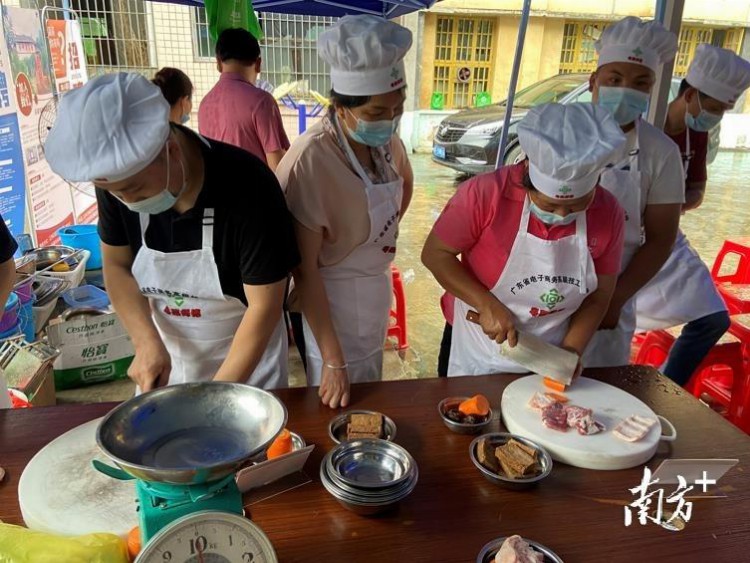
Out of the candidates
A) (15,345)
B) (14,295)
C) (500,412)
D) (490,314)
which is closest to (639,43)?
(490,314)

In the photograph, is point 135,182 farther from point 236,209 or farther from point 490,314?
point 490,314

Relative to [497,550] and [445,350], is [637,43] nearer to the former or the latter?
[445,350]

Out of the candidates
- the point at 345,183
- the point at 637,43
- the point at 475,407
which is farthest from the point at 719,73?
the point at 475,407

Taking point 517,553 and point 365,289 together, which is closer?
point 517,553

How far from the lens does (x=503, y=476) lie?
1.26 metres

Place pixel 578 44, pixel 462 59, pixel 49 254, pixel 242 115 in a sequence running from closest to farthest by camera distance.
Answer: pixel 242 115 < pixel 49 254 < pixel 462 59 < pixel 578 44

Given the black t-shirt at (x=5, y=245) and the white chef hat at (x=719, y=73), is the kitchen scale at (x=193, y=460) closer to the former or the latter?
the black t-shirt at (x=5, y=245)

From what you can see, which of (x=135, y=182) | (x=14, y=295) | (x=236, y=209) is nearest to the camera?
(x=135, y=182)

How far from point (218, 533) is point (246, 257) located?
0.79 metres

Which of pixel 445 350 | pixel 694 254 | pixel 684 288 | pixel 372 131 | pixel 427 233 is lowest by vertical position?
pixel 427 233

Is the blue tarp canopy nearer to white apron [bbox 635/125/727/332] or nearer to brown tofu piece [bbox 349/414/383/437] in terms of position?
white apron [bbox 635/125/727/332]

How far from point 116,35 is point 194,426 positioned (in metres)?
9.63

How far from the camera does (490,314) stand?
171 centimetres

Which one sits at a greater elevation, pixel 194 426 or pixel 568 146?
pixel 568 146
